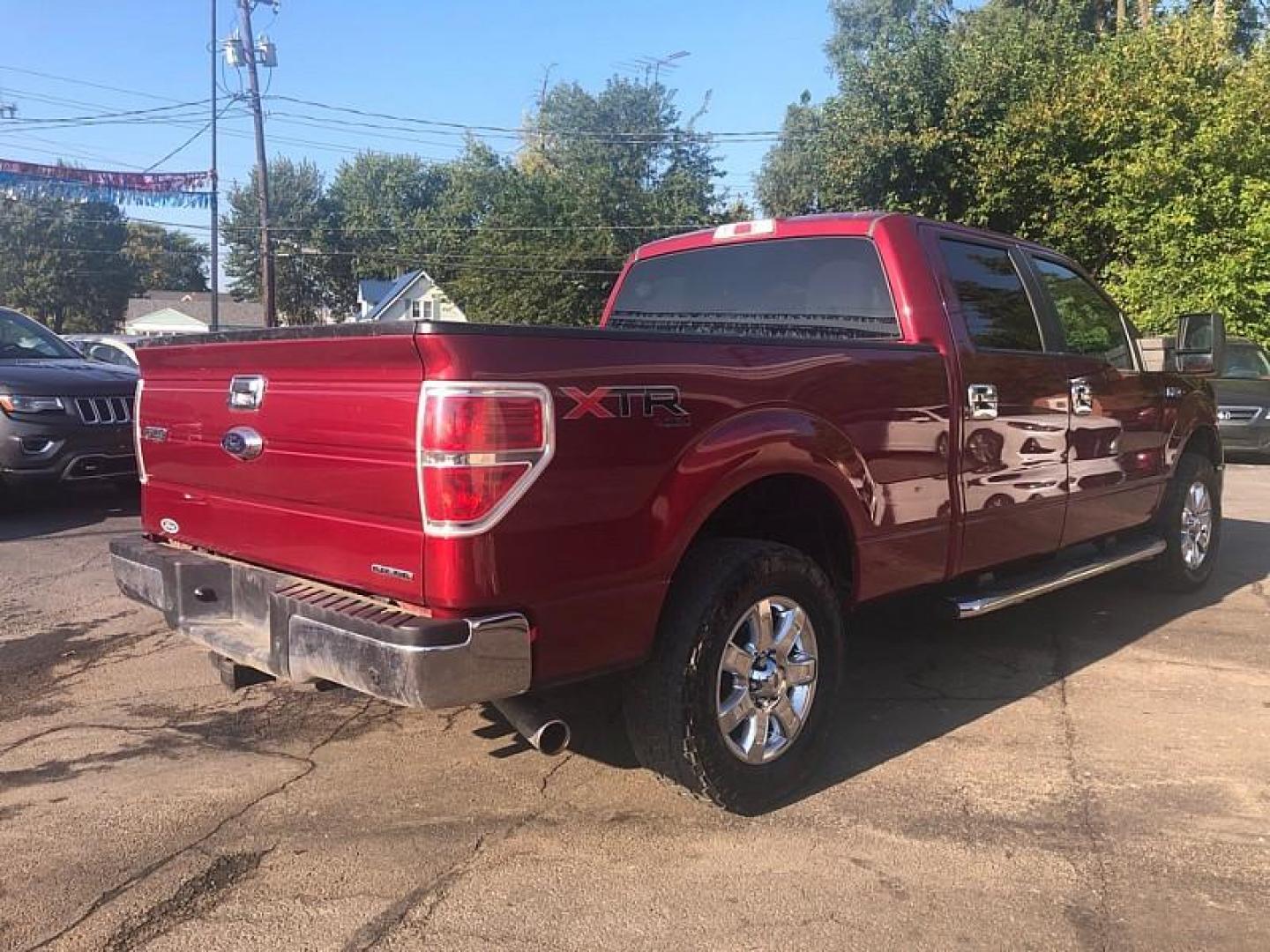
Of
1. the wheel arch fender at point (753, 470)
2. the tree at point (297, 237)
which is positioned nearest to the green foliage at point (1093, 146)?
the wheel arch fender at point (753, 470)

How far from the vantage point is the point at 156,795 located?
3.51 m

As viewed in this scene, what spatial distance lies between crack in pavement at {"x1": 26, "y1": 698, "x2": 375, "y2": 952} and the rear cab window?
2.16 metres

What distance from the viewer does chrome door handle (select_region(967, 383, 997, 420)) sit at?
423 centimetres

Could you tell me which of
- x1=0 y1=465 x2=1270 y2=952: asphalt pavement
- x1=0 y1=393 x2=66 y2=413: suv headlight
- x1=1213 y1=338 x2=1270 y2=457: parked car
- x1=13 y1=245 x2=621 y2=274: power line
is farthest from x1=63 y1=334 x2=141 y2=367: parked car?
x1=13 y1=245 x2=621 y2=274: power line

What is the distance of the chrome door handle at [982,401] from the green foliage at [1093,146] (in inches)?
581

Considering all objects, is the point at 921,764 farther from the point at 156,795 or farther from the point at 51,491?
the point at 51,491

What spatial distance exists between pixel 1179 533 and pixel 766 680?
4.06 meters

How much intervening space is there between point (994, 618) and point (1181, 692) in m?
1.36

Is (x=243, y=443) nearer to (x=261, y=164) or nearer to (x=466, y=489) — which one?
(x=466, y=489)

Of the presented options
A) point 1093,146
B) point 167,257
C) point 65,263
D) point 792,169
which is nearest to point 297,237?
point 65,263

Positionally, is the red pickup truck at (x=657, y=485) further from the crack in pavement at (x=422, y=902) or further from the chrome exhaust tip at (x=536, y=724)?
the crack in pavement at (x=422, y=902)

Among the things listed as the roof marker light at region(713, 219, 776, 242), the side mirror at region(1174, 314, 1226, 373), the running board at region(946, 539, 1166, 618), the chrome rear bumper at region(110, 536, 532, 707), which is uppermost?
the roof marker light at region(713, 219, 776, 242)

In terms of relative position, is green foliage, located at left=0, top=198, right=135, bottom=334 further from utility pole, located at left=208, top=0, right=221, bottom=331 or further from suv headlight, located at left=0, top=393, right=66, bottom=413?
suv headlight, located at left=0, top=393, right=66, bottom=413

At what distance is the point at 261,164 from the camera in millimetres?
29500
